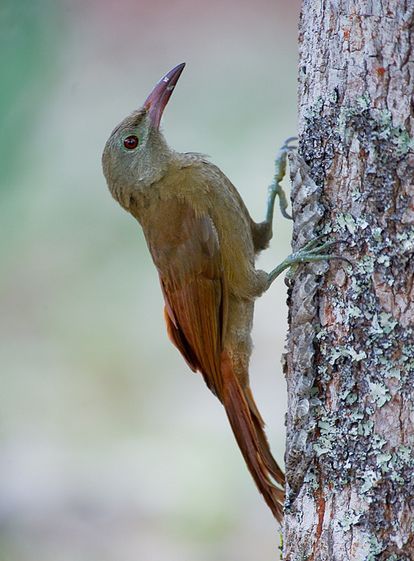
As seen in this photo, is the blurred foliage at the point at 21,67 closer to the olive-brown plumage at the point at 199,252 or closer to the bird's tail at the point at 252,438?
the olive-brown plumage at the point at 199,252

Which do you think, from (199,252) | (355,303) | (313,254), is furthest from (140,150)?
(355,303)

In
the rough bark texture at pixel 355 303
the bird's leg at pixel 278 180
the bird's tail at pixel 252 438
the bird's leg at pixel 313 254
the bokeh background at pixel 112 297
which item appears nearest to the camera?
the rough bark texture at pixel 355 303

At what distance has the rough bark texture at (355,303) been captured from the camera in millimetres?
2410

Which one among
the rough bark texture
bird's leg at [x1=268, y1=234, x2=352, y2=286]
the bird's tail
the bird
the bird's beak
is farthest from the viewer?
the bird's beak

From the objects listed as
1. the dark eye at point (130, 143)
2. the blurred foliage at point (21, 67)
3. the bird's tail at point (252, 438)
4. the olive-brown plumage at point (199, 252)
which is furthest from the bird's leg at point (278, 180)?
the blurred foliage at point (21, 67)

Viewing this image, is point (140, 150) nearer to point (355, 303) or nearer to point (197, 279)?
point (197, 279)

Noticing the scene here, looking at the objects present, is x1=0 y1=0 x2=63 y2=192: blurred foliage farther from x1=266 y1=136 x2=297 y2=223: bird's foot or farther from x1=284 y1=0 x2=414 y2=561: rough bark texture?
x1=284 y1=0 x2=414 y2=561: rough bark texture

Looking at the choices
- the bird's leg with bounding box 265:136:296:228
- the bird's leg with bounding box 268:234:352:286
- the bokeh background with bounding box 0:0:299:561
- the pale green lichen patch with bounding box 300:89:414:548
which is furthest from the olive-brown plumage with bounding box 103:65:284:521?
the bokeh background with bounding box 0:0:299:561

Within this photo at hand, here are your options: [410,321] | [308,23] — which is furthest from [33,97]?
[410,321]

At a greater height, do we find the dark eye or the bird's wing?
the dark eye

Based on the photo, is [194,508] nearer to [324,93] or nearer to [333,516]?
[333,516]

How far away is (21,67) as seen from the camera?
4.97 metres

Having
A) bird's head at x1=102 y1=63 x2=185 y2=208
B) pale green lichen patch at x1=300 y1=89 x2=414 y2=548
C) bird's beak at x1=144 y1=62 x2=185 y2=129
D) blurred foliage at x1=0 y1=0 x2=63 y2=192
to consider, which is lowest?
pale green lichen patch at x1=300 y1=89 x2=414 y2=548

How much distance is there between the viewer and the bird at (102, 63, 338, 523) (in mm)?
3449
